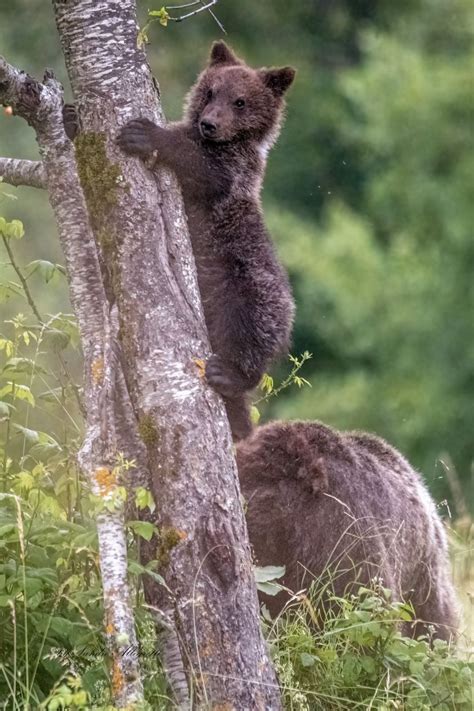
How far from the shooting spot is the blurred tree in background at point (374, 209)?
15.5 m

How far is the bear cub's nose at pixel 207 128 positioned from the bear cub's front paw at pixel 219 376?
1.49 meters

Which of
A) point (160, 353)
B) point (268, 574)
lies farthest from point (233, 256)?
point (268, 574)

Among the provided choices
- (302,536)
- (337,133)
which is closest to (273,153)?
(337,133)

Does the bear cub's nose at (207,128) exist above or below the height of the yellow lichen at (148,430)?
above

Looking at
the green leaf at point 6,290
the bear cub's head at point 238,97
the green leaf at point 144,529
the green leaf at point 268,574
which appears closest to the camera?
the green leaf at point 144,529

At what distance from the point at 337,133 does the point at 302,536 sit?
48.5 ft

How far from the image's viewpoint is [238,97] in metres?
5.95

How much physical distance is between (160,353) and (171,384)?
107 millimetres

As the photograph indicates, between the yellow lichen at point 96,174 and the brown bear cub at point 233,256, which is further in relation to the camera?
the brown bear cub at point 233,256

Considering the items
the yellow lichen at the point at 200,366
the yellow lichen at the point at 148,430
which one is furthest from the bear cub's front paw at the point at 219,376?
the yellow lichen at the point at 148,430

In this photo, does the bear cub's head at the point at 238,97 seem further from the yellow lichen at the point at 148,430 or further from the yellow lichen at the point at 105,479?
the yellow lichen at the point at 105,479

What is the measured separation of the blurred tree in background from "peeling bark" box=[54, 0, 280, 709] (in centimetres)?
973

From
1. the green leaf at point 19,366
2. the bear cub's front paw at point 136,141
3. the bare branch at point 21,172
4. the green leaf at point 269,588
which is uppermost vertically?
the bear cub's front paw at point 136,141

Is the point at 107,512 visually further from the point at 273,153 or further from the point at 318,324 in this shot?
the point at 273,153
